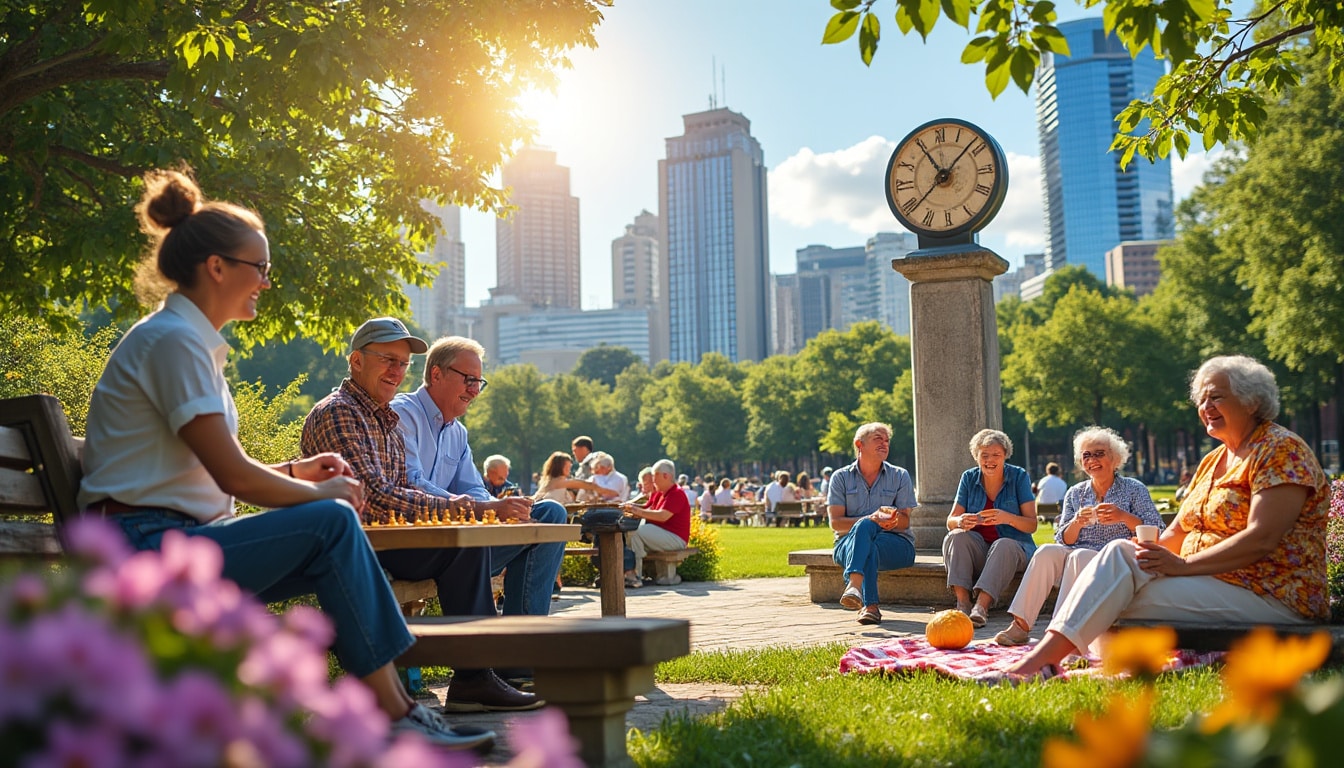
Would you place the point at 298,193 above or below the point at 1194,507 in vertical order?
above

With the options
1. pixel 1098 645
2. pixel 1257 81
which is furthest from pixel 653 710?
pixel 1257 81

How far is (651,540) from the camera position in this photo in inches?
533

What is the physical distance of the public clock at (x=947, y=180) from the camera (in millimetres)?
11123

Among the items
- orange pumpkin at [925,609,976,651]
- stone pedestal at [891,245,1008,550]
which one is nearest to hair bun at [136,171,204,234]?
orange pumpkin at [925,609,976,651]

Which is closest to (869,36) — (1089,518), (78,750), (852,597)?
(78,750)

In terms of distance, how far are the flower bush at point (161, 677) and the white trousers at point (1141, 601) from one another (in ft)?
15.4

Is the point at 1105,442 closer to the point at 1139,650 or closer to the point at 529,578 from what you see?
the point at 529,578

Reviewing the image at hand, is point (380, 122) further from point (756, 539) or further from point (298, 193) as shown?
point (756, 539)

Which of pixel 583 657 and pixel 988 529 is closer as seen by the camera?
pixel 583 657

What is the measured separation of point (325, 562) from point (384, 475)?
212 centimetres

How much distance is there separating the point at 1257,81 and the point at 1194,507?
379 centimetres

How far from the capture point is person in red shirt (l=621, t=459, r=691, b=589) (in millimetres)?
13469

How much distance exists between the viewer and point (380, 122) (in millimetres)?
12680

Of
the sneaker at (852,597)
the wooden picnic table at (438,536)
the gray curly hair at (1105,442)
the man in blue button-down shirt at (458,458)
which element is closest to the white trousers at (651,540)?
the sneaker at (852,597)
